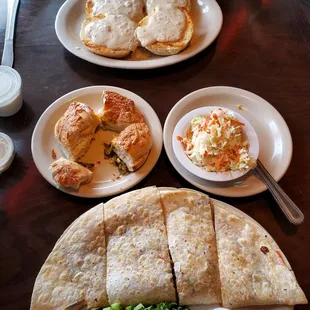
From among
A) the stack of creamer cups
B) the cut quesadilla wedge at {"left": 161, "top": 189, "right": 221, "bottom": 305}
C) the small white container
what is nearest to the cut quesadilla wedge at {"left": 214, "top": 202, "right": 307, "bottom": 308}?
the cut quesadilla wedge at {"left": 161, "top": 189, "right": 221, "bottom": 305}

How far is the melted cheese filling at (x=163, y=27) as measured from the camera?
267cm

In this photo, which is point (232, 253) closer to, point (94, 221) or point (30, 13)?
point (94, 221)

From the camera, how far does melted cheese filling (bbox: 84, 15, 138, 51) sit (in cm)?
268

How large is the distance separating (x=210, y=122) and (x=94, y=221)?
94 cm

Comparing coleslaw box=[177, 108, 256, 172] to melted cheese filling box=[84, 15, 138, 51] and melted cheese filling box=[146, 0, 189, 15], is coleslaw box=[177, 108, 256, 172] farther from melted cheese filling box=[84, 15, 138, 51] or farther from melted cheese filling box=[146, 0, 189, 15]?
melted cheese filling box=[146, 0, 189, 15]

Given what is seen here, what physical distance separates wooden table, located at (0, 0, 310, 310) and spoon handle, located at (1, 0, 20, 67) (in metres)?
0.05

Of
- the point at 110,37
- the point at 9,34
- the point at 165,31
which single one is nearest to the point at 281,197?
the point at 165,31

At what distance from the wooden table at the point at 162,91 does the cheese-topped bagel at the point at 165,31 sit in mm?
171

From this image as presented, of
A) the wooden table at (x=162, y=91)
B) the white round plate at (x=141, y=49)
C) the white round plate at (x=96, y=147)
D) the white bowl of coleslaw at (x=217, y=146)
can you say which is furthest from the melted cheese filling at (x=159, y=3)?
the white bowl of coleslaw at (x=217, y=146)

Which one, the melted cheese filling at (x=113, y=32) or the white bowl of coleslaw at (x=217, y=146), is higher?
the melted cheese filling at (x=113, y=32)

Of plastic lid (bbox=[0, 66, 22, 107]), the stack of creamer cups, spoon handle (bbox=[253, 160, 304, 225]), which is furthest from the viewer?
plastic lid (bbox=[0, 66, 22, 107])

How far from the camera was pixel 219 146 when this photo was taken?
2.15m

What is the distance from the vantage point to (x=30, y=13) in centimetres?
306

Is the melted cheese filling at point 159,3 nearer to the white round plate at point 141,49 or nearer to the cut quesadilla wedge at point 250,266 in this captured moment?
the white round plate at point 141,49
